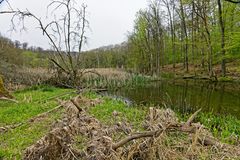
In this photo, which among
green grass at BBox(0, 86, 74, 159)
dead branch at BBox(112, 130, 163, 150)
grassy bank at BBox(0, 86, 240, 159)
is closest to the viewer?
dead branch at BBox(112, 130, 163, 150)

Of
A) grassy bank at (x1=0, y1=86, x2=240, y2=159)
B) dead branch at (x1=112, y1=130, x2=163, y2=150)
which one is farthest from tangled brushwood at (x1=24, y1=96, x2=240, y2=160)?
grassy bank at (x1=0, y1=86, x2=240, y2=159)

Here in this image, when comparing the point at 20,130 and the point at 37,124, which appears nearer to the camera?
the point at 20,130

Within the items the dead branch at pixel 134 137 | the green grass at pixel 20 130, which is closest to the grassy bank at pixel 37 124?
the green grass at pixel 20 130

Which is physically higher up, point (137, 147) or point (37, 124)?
point (137, 147)

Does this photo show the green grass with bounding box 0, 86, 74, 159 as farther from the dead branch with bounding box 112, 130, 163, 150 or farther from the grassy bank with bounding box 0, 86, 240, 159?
the dead branch with bounding box 112, 130, 163, 150

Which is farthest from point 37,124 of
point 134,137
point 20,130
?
point 134,137

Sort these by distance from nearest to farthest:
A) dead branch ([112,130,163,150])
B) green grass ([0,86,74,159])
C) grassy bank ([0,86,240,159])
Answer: dead branch ([112,130,163,150]) < green grass ([0,86,74,159]) < grassy bank ([0,86,240,159])

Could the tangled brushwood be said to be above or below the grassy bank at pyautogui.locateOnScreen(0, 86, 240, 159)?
above

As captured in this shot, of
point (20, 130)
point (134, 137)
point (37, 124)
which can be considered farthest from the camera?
point (37, 124)

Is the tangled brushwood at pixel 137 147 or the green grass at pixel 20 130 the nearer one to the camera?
the tangled brushwood at pixel 137 147

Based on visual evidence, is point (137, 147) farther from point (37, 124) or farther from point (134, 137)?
point (37, 124)

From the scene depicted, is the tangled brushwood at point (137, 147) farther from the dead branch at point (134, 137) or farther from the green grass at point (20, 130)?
the green grass at point (20, 130)

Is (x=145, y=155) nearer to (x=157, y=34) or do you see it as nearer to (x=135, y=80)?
(x=135, y=80)

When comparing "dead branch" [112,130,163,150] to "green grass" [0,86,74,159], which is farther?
"green grass" [0,86,74,159]
